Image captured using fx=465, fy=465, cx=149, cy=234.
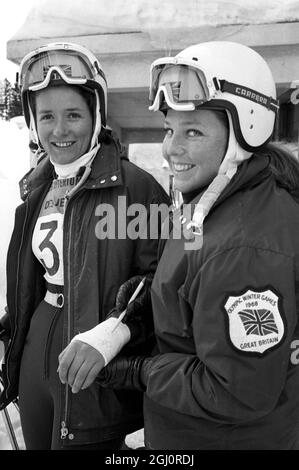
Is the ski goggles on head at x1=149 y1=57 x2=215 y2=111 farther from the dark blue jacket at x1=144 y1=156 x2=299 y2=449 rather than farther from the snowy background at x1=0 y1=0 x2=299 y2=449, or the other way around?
the snowy background at x1=0 y1=0 x2=299 y2=449

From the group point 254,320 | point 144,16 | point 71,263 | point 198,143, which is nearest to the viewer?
point 254,320

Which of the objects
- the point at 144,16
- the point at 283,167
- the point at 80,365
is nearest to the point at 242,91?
the point at 283,167

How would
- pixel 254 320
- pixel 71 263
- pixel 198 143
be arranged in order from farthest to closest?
1. pixel 71 263
2. pixel 198 143
3. pixel 254 320

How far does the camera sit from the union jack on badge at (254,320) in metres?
1.27

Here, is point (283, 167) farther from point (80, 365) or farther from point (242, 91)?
point (80, 365)

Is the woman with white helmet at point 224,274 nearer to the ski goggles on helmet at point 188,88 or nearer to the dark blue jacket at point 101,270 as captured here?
the ski goggles on helmet at point 188,88

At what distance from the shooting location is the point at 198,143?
1540mm

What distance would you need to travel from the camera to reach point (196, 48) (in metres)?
1.62

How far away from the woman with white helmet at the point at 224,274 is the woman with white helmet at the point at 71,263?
25 centimetres

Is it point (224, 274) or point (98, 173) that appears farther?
point (98, 173)

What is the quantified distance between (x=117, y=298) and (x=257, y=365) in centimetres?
67

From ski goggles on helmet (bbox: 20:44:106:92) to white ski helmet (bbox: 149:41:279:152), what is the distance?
48 cm

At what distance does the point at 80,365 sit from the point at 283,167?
0.97 meters

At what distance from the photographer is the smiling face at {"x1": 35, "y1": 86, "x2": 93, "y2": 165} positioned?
6.41 ft
